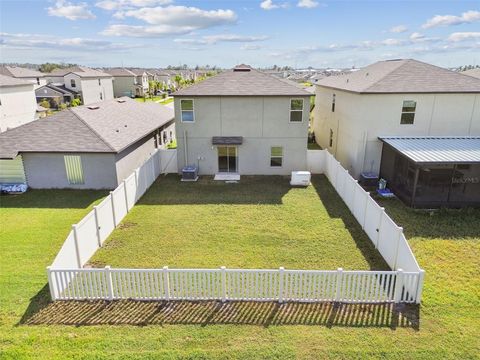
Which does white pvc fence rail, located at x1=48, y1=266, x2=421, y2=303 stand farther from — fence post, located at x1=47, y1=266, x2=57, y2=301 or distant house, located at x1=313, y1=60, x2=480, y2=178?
distant house, located at x1=313, y1=60, x2=480, y2=178

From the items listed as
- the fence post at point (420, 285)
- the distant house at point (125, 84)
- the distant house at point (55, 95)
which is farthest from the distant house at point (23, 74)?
the fence post at point (420, 285)

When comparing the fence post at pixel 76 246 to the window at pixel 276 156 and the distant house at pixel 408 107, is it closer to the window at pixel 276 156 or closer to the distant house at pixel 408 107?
the window at pixel 276 156

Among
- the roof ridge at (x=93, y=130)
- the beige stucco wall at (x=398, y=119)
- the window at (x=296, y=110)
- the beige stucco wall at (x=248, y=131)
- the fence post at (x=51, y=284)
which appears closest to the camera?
the fence post at (x=51, y=284)

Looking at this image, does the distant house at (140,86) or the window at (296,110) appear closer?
the window at (296,110)

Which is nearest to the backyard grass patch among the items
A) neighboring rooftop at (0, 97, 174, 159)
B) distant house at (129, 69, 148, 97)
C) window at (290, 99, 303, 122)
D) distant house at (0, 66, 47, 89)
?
neighboring rooftop at (0, 97, 174, 159)

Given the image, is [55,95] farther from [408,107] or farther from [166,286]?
[166,286]

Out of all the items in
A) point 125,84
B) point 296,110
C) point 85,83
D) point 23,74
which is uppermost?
point 23,74

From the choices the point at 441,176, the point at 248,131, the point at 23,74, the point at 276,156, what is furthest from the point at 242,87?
the point at 23,74
